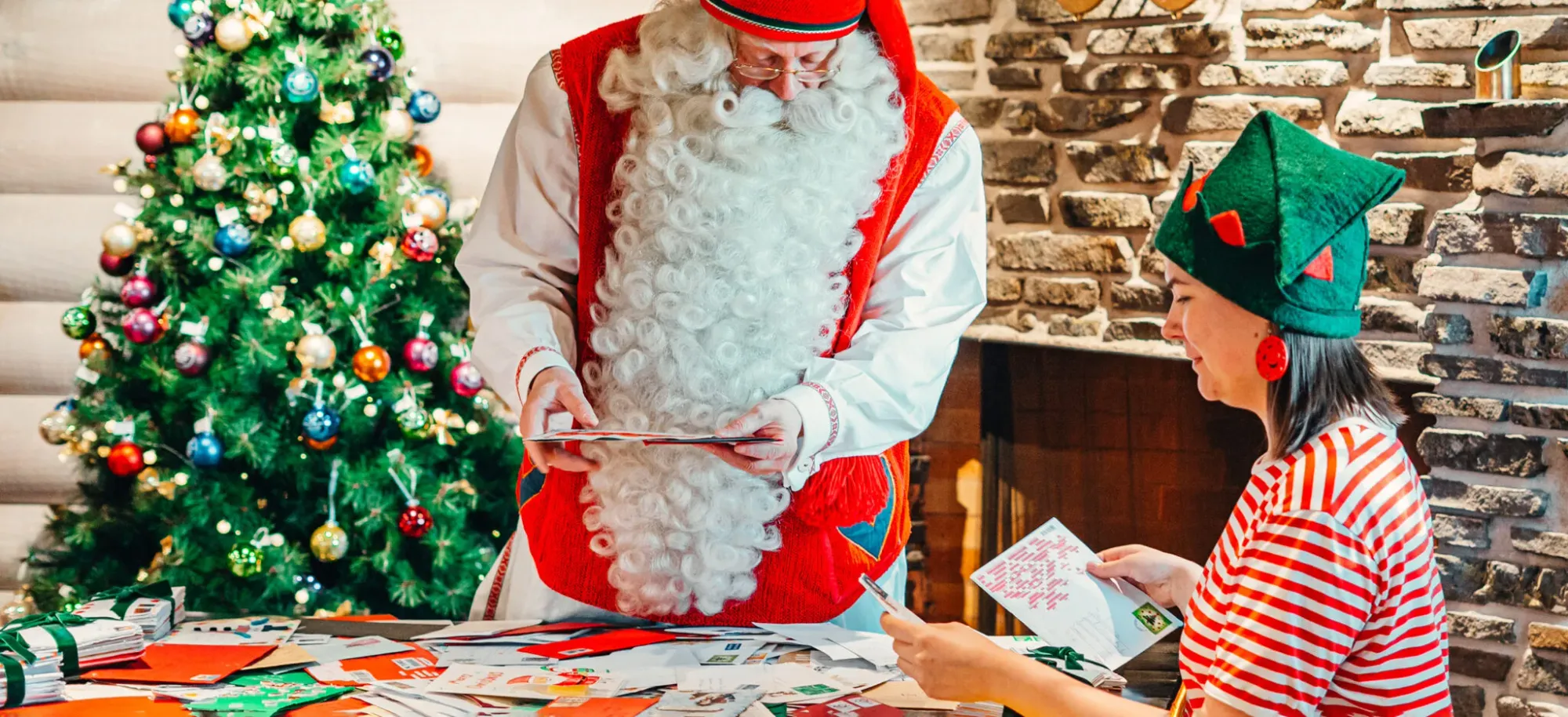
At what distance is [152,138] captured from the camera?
3166mm

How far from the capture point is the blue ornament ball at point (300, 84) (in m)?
3.09

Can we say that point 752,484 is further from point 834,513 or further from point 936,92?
point 936,92

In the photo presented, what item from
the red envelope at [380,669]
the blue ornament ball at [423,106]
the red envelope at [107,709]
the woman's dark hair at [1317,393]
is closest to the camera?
the woman's dark hair at [1317,393]

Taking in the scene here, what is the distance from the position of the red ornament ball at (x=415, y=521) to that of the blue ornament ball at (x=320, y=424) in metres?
0.28

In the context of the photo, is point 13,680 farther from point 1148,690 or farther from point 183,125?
point 183,125

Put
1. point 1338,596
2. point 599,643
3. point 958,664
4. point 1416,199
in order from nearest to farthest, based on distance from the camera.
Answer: point 1338,596 → point 958,664 → point 599,643 → point 1416,199

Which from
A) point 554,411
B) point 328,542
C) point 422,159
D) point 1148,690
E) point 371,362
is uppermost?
point 422,159

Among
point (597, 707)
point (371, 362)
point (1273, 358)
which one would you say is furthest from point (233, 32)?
point (1273, 358)

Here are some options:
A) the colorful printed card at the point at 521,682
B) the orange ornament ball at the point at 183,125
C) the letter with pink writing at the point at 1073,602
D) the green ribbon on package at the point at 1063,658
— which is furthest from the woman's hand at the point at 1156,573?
the orange ornament ball at the point at 183,125

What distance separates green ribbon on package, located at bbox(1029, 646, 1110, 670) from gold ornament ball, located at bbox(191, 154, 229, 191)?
2.40 metres

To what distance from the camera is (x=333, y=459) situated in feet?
10.8

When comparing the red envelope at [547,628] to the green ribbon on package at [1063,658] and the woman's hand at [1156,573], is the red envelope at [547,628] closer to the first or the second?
the green ribbon on package at [1063,658]

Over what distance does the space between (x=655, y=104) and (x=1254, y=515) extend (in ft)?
3.84

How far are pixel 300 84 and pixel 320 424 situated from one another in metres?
0.86
